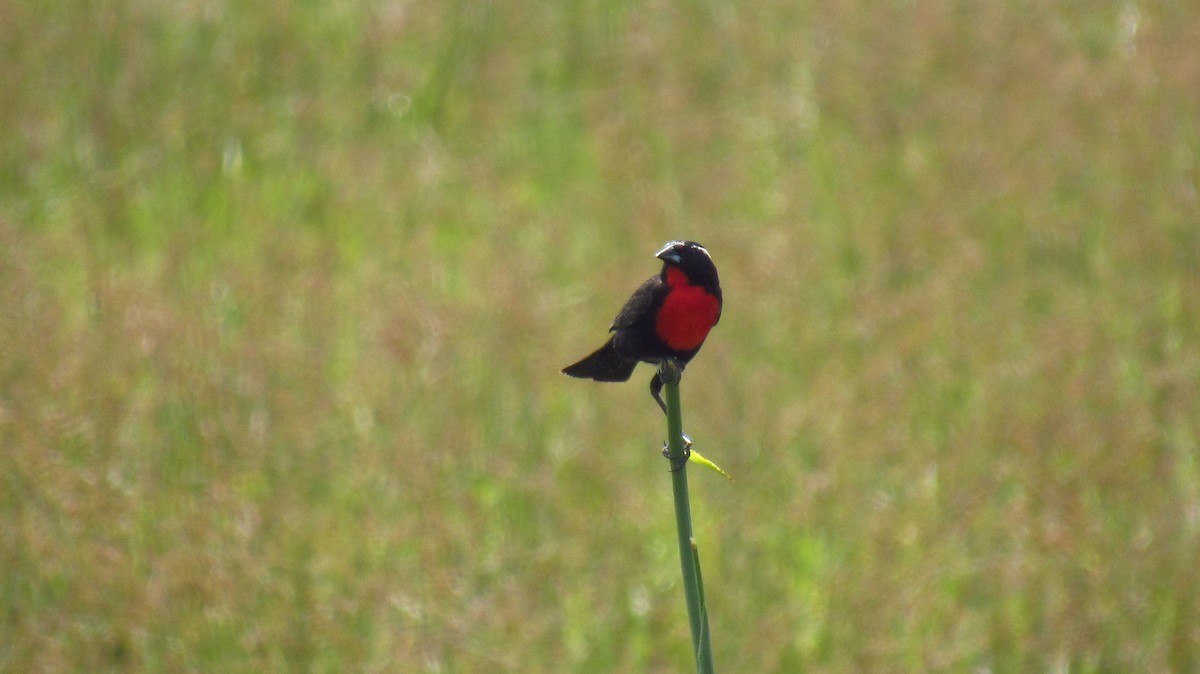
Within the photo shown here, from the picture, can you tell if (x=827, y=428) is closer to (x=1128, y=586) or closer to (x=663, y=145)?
(x=1128, y=586)

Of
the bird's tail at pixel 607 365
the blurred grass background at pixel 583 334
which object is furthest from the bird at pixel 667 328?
the blurred grass background at pixel 583 334

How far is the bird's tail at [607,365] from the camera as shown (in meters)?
1.85

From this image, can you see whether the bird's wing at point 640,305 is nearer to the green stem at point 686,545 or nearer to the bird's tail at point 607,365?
the bird's tail at point 607,365

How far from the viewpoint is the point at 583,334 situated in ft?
15.3

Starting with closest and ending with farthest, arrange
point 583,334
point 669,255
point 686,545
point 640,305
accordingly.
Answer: point 686,545 < point 669,255 < point 640,305 < point 583,334

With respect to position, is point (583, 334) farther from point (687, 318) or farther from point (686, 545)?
point (686, 545)

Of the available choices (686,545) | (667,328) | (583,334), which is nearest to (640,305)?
(667,328)

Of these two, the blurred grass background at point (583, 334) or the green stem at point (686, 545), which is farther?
the blurred grass background at point (583, 334)

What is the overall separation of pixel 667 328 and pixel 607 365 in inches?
3.6

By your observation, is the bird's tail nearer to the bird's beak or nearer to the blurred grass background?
the bird's beak

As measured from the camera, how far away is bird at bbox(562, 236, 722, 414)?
1847 mm

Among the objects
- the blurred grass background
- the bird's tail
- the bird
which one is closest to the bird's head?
the bird

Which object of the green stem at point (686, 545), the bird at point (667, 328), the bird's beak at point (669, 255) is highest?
the bird's beak at point (669, 255)

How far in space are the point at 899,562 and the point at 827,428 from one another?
2.00 feet
